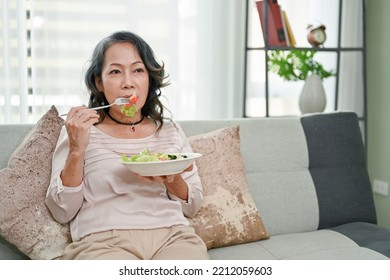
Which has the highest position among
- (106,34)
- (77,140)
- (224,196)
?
(106,34)

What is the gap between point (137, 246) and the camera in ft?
5.22

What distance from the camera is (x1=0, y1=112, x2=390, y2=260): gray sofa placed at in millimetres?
2084

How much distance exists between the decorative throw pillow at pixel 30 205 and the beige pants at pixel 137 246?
99mm

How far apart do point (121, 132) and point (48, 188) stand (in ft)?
0.97

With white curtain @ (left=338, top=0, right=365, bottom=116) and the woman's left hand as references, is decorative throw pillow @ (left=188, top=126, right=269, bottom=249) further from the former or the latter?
white curtain @ (left=338, top=0, right=365, bottom=116)

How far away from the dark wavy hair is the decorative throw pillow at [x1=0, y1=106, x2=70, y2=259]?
9.6 inches

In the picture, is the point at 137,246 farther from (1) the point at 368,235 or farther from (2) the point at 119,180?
(1) the point at 368,235

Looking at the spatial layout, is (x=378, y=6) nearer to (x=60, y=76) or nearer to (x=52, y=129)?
(x=60, y=76)

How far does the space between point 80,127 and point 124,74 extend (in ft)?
0.85

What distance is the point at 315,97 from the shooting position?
294cm

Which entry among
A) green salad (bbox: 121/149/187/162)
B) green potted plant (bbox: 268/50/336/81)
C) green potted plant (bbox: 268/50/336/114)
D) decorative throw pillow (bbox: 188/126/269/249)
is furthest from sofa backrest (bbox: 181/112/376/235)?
green potted plant (bbox: 268/50/336/81)


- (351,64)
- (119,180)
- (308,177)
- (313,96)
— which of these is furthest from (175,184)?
(351,64)

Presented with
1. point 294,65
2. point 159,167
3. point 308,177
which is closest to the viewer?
point 159,167
